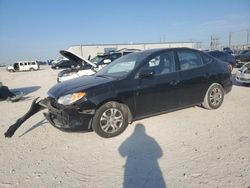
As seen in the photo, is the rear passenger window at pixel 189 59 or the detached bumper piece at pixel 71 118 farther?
the rear passenger window at pixel 189 59

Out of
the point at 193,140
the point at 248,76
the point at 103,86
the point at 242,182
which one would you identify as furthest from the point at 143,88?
the point at 248,76

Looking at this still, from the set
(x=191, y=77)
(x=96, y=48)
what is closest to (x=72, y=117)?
(x=191, y=77)

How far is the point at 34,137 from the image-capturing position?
4609 millimetres

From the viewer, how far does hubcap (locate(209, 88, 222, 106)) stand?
18.9 feet

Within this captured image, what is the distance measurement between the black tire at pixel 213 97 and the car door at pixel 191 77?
0.59 ft

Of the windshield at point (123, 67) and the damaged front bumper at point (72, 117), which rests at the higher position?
the windshield at point (123, 67)

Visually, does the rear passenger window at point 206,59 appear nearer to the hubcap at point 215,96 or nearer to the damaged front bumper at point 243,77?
the hubcap at point 215,96

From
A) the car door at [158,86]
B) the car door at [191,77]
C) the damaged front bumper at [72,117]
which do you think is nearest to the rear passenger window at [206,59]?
the car door at [191,77]

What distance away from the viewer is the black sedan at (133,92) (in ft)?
13.5

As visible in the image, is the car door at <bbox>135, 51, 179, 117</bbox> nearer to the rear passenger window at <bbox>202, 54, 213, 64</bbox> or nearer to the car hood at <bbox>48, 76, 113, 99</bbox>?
the car hood at <bbox>48, 76, 113, 99</bbox>

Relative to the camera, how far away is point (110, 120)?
432 cm

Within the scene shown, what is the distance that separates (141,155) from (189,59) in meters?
2.85

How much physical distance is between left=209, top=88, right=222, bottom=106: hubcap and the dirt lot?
526 millimetres

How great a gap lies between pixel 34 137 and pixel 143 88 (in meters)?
2.41
